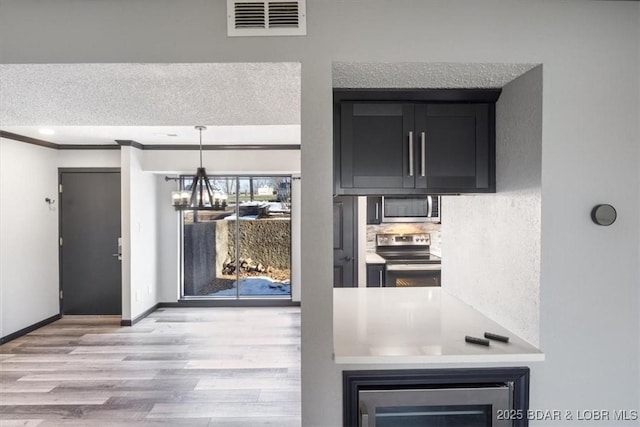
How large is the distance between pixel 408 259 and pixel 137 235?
153 inches

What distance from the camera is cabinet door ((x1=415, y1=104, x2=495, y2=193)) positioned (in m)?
1.91

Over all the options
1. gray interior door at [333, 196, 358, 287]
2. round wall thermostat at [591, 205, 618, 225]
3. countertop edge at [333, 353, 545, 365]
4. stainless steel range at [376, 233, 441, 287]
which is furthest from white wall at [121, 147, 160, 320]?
round wall thermostat at [591, 205, 618, 225]

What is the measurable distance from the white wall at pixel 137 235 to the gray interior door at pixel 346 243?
2.86 metres

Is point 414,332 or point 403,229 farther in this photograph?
point 403,229

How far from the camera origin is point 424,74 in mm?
1666

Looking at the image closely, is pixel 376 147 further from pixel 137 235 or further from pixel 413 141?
pixel 137 235

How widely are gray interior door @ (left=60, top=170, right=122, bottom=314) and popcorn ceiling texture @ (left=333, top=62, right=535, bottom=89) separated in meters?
4.88

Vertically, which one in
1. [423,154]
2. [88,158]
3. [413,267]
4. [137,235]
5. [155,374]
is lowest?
[155,374]

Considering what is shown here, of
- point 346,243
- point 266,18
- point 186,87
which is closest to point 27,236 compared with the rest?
point 346,243

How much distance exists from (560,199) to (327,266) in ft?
3.46

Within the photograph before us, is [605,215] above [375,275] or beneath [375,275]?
above

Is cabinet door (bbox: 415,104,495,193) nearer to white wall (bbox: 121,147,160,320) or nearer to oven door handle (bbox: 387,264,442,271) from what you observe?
oven door handle (bbox: 387,264,442,271)

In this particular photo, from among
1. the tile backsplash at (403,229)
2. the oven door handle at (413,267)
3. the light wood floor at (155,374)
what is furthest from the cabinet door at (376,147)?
the tile backsplash at (403,229)

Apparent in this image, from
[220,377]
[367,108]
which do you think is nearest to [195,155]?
[220,377]
